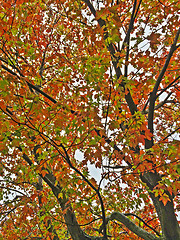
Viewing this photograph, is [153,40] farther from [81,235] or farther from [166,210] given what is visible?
[81,235]

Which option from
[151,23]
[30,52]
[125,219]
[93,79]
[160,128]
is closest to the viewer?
[93,79]

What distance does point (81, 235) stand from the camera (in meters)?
3.86

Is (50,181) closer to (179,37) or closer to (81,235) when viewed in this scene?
(81,235)

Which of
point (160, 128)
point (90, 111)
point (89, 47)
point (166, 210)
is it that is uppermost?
point (89, 47)

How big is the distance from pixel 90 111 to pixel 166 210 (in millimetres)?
2560

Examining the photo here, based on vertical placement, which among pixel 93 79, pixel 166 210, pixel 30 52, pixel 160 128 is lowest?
pixel 166 210

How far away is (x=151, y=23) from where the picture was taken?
5.08 metres

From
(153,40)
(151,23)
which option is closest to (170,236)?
(153,40)

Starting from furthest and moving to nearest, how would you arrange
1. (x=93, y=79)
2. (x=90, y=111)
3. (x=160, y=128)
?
(x=160, y=128), (x=93, y=79), (x=90, y=111)

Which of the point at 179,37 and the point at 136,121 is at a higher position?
the point at 179,37

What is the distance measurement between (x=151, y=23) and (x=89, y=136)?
13.3ft

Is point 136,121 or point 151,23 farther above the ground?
point 151,23

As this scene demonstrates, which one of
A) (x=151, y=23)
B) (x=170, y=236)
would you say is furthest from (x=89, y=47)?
(x=170, y=236)

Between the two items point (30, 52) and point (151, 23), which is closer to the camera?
point (30, 52)
